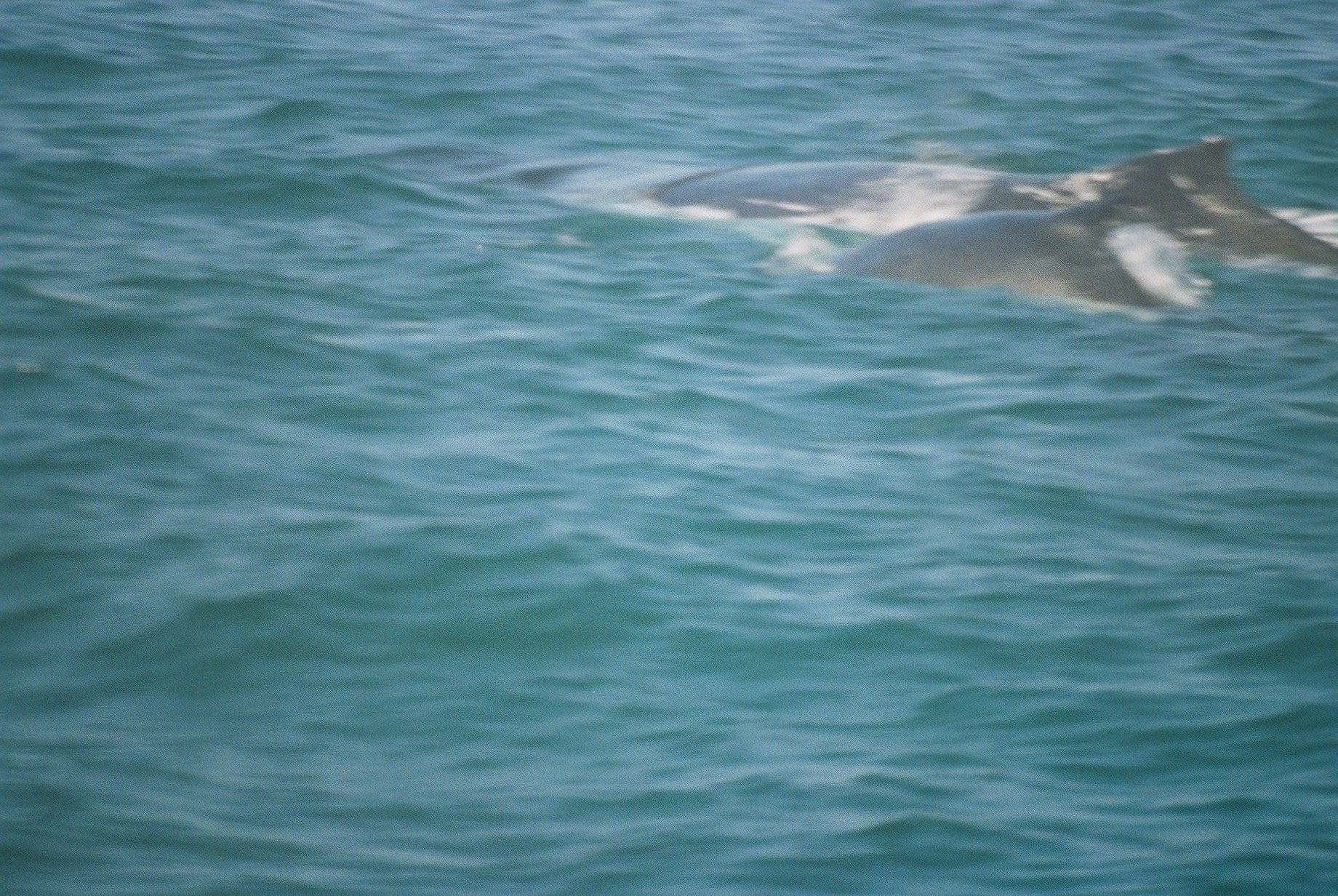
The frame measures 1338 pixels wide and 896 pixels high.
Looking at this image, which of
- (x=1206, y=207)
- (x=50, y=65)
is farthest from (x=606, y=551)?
(x=50, y=65)

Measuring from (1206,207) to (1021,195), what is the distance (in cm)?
125

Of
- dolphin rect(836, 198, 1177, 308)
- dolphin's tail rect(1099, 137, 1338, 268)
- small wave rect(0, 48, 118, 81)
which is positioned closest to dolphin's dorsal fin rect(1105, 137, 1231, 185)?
dolphin's tail rect(1099, 137, 1338, 268)

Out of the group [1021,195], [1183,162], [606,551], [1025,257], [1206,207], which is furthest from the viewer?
[1021,195]

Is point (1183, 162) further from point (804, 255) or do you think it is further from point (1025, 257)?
point (804, 255)

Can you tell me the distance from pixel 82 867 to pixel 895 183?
28.9 feet

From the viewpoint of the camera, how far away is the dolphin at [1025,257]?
36.5ft

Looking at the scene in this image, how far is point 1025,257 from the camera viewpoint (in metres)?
11.3

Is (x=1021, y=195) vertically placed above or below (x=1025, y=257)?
above

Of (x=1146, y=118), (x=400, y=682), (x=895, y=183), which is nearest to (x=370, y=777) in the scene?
(x=400, y=682)

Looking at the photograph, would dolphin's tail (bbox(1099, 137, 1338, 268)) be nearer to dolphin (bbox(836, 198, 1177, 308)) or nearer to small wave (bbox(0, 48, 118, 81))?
dolphin (bbox(836, 198, 1177, 308))

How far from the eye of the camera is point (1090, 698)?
264 inches

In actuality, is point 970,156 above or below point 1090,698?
above

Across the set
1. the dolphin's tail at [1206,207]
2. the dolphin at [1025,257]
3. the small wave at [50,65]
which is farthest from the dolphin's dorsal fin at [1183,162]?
the small wave at [50,65]

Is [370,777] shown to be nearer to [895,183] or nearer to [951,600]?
[951,600]
